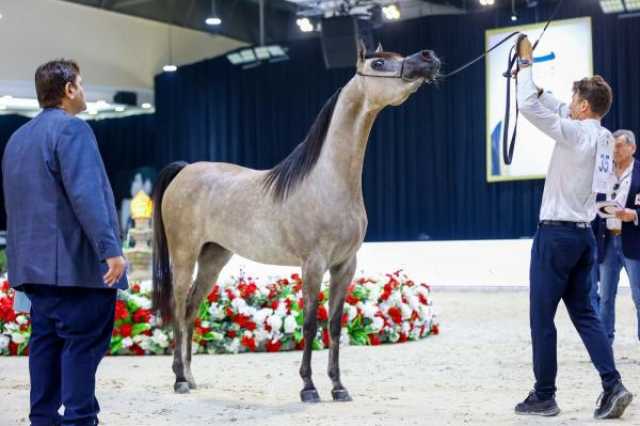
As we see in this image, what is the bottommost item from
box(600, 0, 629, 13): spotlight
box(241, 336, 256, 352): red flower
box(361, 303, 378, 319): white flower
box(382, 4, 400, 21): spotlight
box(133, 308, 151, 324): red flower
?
box(241, 336, 256, 352): red flower

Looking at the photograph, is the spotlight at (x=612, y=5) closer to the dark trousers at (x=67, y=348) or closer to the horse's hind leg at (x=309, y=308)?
the horse's hind leg at (x=309, y=308)

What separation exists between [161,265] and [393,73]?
207 cm

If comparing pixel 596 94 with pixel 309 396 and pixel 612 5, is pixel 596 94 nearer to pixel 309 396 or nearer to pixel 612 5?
pixel 309 396

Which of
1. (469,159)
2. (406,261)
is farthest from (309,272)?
(469,159)

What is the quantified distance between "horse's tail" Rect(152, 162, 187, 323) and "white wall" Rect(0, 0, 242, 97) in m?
12.5

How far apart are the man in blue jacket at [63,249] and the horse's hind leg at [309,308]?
5.29 ft

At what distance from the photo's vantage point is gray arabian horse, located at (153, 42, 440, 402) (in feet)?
15.1

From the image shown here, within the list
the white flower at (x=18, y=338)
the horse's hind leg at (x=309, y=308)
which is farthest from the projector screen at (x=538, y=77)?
the horse's hind leg at (x=309, y=308)

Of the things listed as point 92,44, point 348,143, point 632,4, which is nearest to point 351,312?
point 348,143

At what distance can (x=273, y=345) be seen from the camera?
22.3 feet

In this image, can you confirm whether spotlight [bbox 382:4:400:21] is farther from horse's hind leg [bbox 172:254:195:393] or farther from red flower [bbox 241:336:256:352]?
horse's hind leg [bbox 172:254:195:393]

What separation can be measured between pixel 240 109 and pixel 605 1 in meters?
9.47

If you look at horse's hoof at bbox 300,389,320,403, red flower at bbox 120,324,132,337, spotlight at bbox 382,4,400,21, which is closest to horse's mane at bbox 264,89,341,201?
horse's hoof at bbox 300,389,320,403

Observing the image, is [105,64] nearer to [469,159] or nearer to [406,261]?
[469,159]
